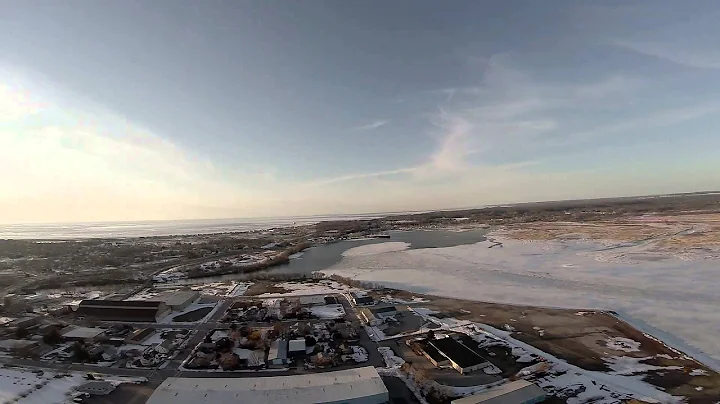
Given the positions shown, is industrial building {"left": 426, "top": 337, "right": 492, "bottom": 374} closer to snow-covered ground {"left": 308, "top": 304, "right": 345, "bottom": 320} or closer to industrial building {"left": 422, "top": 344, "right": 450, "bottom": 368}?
industrial building {"left": 422, "top": 344, "right": 450, "bottom": 368}

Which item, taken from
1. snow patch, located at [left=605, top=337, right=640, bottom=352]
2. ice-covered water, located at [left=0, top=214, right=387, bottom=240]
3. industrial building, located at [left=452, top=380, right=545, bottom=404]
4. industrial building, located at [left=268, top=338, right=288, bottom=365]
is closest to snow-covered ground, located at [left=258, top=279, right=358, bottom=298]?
industrial building, located at [left=268, top=338, right=288, bottom=365]

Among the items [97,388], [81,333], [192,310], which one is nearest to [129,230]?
[192,310]

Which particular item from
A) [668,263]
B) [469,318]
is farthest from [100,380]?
[668,263]

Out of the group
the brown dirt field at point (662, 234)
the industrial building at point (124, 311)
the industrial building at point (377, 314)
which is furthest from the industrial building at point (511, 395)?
the brown dirt field at point (662, 234)

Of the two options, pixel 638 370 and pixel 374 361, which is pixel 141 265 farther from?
pixel 638 370

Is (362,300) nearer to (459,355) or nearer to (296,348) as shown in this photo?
(296,348)

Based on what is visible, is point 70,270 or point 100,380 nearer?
point 100,380
